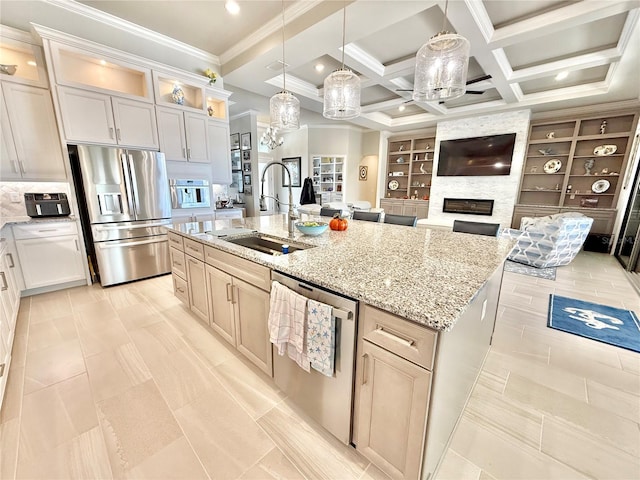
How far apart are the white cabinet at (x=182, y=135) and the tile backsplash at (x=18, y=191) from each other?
51.1 inches

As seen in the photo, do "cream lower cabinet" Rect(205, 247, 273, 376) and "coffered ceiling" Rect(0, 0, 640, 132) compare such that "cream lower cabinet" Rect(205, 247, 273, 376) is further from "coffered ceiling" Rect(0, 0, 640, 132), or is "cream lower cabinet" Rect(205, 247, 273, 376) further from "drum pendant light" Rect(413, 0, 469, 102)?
"coffered ceiling" Rect(0, 0, 640, 132)

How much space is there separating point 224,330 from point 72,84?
326 centimetres

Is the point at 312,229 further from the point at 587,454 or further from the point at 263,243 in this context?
the point at 587,454

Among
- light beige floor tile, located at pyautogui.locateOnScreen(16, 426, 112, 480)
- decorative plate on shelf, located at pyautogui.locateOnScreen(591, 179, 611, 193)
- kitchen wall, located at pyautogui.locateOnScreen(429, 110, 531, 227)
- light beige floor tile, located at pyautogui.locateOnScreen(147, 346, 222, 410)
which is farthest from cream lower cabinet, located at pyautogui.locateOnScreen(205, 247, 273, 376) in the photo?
decorative plate on shelf, located at pyautogui.locateOnScreen(591, 179, 611, 193)

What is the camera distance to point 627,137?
16.8 ft

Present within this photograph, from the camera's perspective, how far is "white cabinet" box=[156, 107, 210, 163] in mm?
3564

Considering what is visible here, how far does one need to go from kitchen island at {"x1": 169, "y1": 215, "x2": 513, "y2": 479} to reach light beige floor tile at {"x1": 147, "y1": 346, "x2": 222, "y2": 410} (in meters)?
0.33

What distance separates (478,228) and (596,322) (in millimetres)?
1515

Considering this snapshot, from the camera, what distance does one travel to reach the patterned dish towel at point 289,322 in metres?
1.28

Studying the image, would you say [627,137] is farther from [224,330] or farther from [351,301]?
[224,330]

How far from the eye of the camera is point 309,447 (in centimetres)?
135

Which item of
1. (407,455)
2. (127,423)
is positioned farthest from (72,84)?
(407,455)

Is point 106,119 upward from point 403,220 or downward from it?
upward

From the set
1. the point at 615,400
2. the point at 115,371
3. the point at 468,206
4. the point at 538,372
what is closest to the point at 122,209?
the point at 115,371
